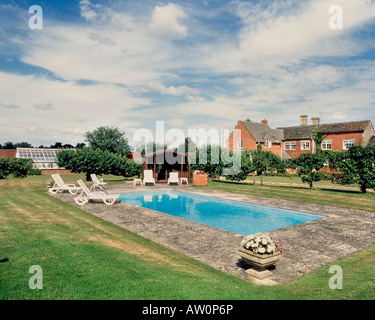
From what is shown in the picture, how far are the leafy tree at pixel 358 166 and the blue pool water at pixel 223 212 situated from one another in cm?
839

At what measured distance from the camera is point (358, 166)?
712 inches

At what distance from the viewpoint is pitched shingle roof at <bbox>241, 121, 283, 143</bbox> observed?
1806 inches

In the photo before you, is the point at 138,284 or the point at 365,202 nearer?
the point at 138,284

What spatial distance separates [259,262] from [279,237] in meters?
3.68

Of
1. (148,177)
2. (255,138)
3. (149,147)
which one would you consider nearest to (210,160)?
(148,177)

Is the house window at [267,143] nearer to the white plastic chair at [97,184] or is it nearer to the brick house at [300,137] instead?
the brick house at [300,137]

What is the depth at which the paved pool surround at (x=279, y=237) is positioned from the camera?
6.41 m

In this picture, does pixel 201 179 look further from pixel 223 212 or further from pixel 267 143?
pixel 267 143

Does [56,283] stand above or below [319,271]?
above

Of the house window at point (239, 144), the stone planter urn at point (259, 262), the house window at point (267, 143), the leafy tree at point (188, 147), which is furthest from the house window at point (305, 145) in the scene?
the stone planter urn at point (259, 262)
